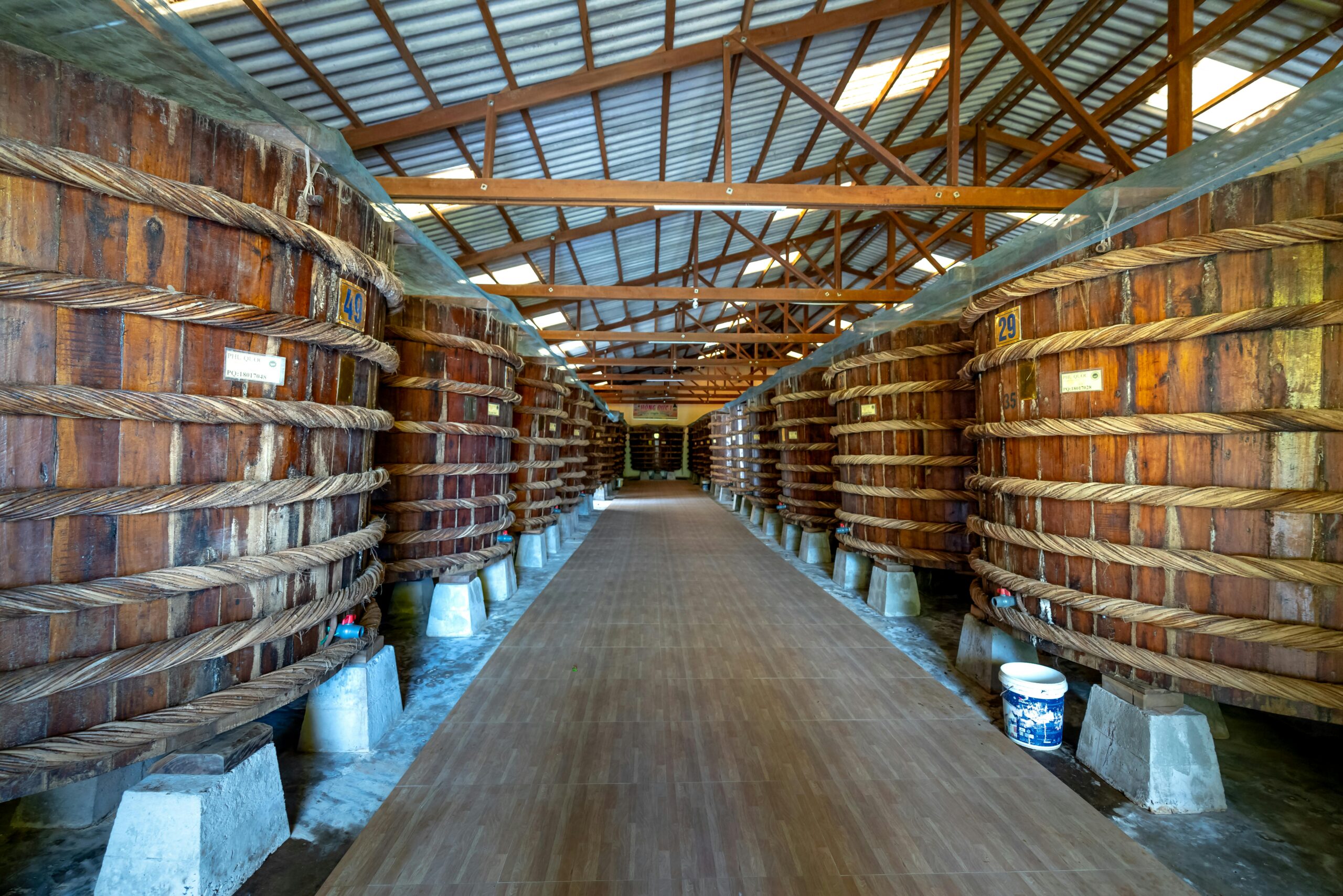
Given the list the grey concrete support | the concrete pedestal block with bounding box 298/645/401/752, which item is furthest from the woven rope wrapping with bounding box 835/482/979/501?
the concrete pedestal block with bounding box 298/645/401/752

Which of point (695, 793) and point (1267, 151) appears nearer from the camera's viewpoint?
point (1267, 151)

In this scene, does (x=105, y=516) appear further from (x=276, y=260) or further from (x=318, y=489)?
(x=276, y=260)

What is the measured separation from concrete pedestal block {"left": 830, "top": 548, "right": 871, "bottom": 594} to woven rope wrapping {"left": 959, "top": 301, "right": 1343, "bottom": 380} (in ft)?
12.3

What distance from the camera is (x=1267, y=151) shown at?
7.97 feet

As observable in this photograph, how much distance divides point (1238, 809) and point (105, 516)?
475 cm

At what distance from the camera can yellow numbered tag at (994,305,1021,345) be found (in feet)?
11.5

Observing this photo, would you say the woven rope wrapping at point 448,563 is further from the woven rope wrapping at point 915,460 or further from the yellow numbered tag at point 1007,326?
the yellow numbered tag at point 1007,326

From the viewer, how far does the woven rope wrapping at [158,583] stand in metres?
1.81

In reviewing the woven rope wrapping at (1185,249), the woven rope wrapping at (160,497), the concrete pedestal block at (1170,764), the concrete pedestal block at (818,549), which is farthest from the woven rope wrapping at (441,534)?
the concrete pedestal block at (818,549)

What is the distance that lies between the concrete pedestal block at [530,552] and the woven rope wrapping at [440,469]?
283 centimetres

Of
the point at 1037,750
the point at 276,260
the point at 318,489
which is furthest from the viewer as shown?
the point at 1037,750

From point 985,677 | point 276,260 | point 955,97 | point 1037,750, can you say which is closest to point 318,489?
point 276,260

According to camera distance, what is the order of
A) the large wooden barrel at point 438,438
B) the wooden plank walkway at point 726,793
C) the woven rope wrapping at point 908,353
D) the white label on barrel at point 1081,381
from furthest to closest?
1. the woven rope wrapping at point 908,353
2. the large wooden barrel at point 438,438
3. the white label on barrel at point 1081,381
4. the wooden plank walkway at point 726,793

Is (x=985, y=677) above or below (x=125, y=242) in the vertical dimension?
below
